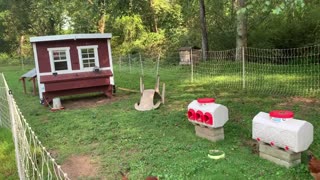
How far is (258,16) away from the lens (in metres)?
17.8

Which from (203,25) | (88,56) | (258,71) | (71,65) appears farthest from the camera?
(203,25)

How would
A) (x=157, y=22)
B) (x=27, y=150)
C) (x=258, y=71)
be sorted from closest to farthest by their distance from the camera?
(x=27, y=150) → (x=258, y=71) → (x=157, y=22)

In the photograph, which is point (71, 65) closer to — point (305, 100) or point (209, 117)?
point (209, 117)

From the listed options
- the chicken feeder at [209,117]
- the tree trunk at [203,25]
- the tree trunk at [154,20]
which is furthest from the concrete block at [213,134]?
the tree trunk at [154,20]

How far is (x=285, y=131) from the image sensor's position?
405cm

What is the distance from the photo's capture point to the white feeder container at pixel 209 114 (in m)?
5.16

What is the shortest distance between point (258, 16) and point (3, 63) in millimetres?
24078

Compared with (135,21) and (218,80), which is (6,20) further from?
(218,80)

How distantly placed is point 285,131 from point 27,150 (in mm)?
2981

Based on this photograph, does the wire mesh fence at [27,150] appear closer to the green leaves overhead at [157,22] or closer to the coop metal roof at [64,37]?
the coop metal roof at [64,37]

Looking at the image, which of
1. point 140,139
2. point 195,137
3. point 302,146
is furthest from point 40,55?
point 302,146

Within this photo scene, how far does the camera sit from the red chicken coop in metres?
9.75

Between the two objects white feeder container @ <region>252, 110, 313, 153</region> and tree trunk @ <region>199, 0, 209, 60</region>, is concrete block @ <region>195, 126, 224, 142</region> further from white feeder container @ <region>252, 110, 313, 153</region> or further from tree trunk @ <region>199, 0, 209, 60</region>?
tree trunk @ <region>199, 0, 209, 60</region>

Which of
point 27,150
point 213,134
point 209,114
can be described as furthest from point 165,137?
point 27,150
